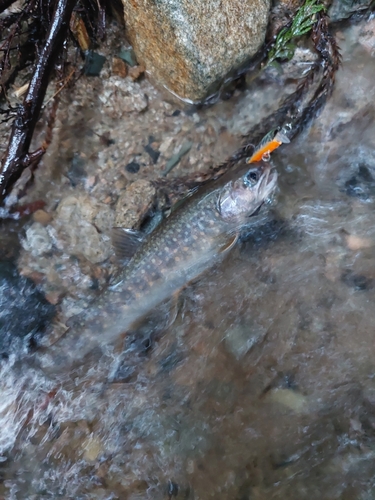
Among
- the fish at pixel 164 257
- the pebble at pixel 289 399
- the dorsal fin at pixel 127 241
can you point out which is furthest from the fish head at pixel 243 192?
the pebble at pixel 289 399

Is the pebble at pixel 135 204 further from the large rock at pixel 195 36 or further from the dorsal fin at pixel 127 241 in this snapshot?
the large rock at pixel 195 36

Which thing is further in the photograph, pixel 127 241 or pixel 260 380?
pixel 127 241

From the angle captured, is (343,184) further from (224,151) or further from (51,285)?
(51,285)

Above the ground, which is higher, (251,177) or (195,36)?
(195,36)

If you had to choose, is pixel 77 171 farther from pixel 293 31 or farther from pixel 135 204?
pixel 293 31

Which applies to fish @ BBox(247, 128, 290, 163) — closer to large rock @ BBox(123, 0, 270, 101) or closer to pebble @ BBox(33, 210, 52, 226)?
large rock @ BBox(123, 0, 270, 101)

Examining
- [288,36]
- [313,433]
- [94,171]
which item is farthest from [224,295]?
[288,36]

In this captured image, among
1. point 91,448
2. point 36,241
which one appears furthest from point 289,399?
point 36,241
